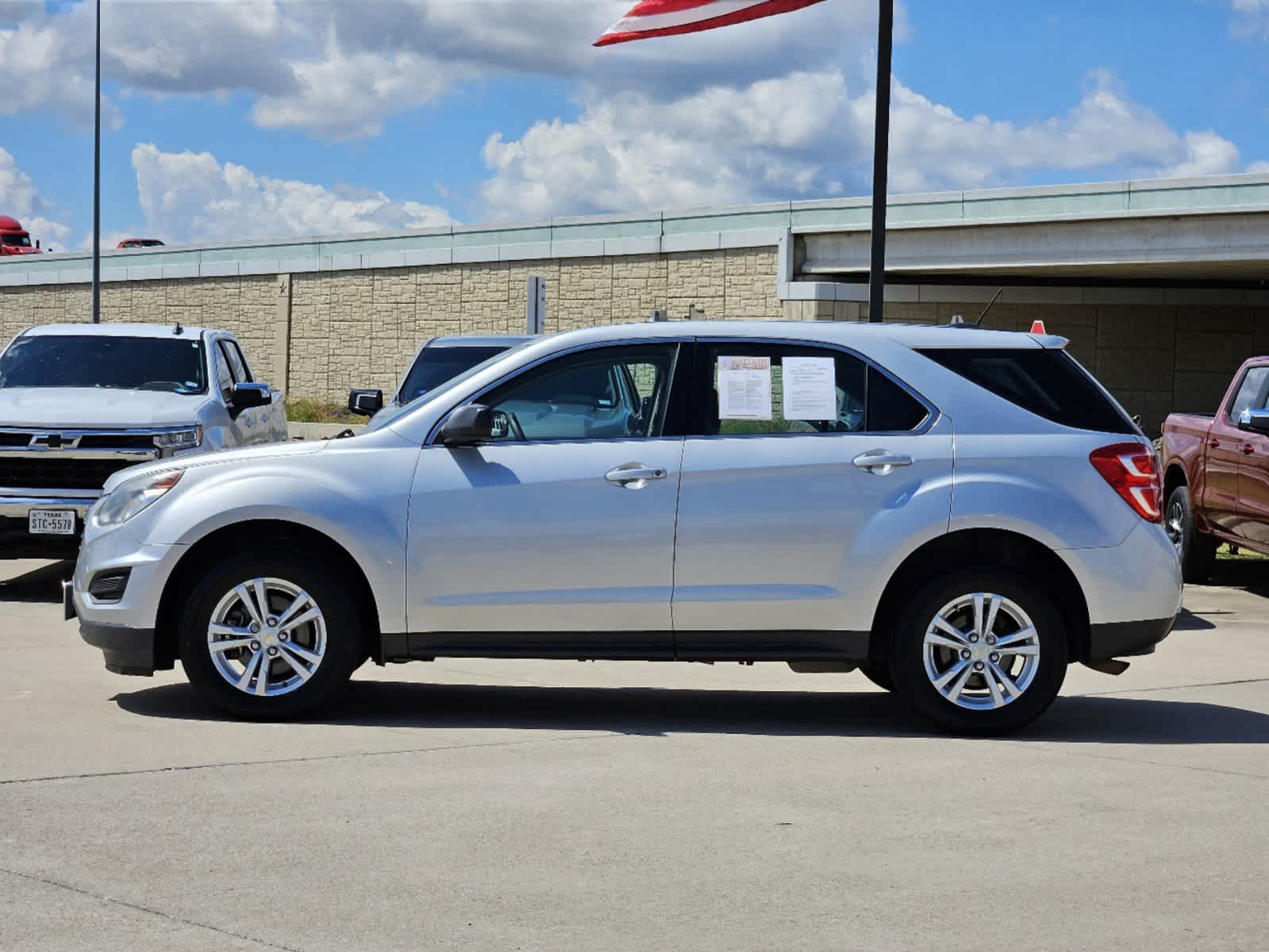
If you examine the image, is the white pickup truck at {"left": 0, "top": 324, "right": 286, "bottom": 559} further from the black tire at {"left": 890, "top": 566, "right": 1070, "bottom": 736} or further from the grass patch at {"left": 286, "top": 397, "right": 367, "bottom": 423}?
the grass patch at {"left": 286, "top": 397, "right": 367, "bottom": 423}

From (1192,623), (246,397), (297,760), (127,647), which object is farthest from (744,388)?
(246,397)

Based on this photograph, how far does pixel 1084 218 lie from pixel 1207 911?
33.4m

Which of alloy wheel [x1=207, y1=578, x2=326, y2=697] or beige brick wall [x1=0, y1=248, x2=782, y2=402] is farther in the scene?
beige brick wall [x1=0, y1=248, x2=782, y2=402]

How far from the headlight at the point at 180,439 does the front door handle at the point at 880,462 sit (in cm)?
638

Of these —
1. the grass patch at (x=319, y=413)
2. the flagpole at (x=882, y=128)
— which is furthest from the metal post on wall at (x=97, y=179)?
the flagpole at (x=882, y=128)

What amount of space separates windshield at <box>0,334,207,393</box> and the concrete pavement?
188 inches

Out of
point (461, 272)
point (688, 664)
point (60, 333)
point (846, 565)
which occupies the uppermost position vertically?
point (461, 272)

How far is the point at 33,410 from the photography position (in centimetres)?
1232

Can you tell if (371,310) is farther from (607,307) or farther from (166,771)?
(166,771)

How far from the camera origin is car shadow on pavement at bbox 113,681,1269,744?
7.80 meters

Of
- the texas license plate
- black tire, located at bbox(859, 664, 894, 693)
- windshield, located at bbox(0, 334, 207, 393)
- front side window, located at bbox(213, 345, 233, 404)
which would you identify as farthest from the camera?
front side window, located at bbox(213, 345, 233, 404)

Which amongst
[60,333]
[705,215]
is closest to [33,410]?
[60,333]

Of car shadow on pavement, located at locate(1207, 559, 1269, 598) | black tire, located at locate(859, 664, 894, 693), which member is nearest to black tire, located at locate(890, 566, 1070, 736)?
black tire, located at locate(859, 664, 894, 693)

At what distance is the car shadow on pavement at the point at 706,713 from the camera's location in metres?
7.80
